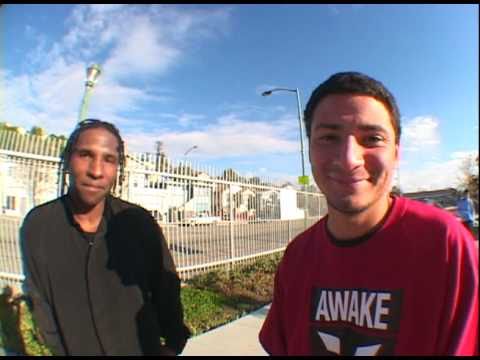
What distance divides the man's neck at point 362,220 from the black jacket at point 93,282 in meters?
0.64

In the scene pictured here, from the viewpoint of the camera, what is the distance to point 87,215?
3.42ft

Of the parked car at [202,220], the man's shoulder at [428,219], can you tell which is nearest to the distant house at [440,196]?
the man's shoulder at [428,219]

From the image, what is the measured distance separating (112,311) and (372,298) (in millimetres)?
777

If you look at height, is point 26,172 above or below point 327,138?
above

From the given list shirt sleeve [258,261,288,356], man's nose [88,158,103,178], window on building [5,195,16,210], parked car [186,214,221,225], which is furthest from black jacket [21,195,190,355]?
parked car [186,214,221,225]

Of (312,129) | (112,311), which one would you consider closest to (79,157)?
(112,311)

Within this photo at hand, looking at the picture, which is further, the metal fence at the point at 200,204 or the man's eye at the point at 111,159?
the metal fence at the point at 200,204

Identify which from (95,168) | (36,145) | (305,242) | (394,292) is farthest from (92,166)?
A: (36,145)

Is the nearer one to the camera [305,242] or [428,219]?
[428,219]

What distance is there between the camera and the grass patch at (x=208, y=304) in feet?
4.22

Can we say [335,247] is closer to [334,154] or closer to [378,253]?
[378,253]

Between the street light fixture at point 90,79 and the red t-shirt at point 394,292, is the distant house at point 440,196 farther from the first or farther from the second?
the street light fixture at point 90,79

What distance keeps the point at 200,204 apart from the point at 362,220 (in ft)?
13.4

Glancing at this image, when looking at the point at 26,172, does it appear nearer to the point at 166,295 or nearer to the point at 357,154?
the point at 166,295
